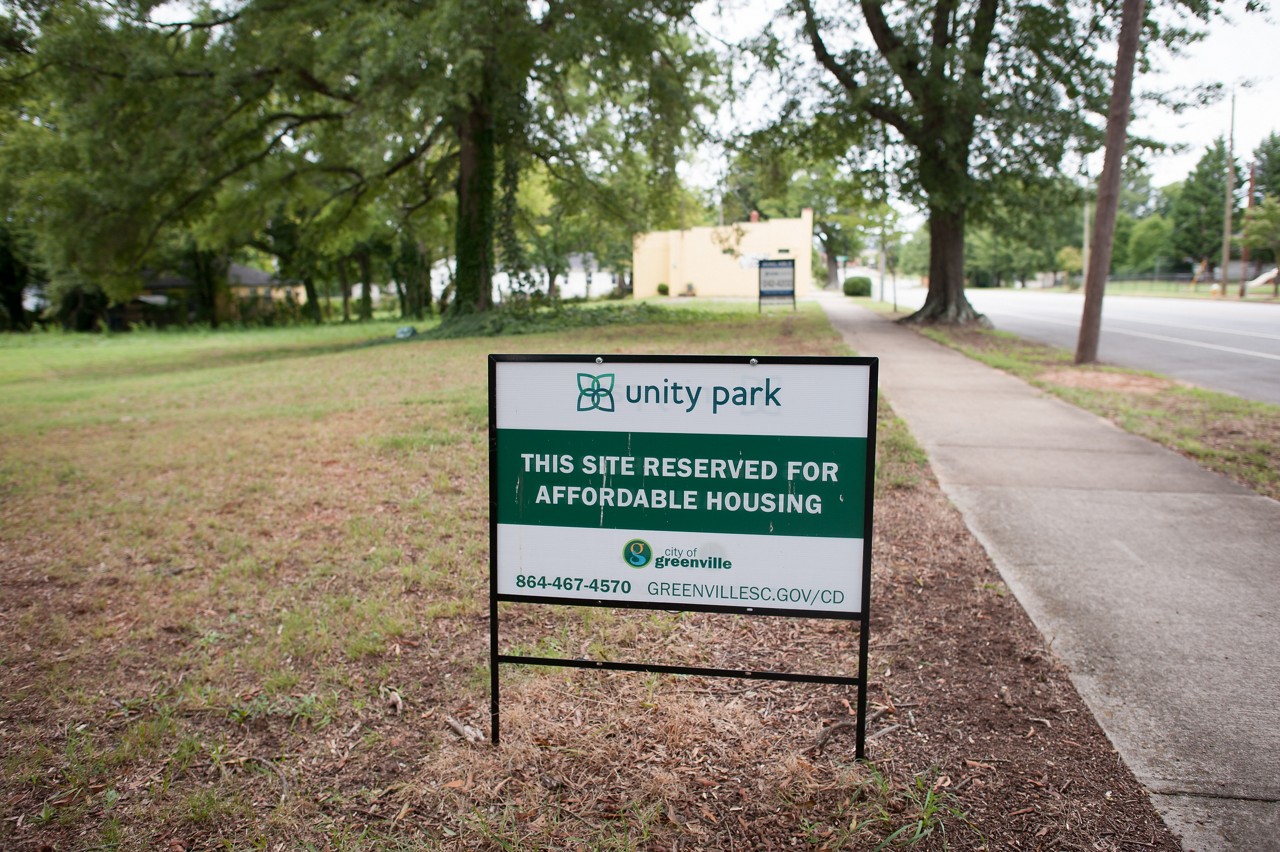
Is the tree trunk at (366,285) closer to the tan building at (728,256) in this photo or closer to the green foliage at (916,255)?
the tan building at (728,256)

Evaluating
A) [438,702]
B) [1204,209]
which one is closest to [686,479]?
[438,702]

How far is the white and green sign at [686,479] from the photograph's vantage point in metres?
2.75

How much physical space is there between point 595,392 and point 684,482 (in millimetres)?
398

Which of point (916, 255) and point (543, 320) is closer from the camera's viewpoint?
point (543, 320)

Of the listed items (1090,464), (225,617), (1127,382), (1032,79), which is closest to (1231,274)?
(1032,79)

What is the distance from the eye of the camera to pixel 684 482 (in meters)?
2.84

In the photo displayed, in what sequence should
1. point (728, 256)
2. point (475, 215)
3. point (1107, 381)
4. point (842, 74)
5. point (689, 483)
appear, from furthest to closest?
point (728, 256) → point (475, 215) → point (842, 74) → point (1107, 381) → point (689, 483)

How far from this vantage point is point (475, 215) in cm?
2291

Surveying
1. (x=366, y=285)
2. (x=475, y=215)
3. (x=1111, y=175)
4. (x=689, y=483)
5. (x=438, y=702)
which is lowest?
(x=438, y=702)

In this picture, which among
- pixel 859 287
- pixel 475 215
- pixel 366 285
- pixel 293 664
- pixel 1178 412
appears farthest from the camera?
pixel 859 287

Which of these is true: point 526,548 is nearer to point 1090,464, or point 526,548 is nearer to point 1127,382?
point 1090,464

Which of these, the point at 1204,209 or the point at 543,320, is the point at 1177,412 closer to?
the point at 543,320

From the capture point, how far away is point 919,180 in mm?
19969

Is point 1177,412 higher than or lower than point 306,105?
lower
